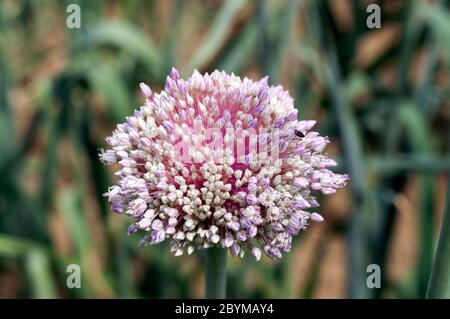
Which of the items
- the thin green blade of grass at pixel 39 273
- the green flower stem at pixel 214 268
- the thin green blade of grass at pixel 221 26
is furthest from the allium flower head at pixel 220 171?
the thin green blade of grass at pixel 39 273

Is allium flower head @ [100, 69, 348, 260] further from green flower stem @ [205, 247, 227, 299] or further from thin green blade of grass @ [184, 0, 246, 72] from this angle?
thin green blade of grass @ [184, 0, 246, 72]

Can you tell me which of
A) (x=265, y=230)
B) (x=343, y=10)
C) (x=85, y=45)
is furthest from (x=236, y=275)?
(x=343, y=10)

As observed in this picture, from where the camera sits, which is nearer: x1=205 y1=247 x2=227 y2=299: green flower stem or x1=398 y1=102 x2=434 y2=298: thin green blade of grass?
x1=205 y1=247 x2=227 y2=299: green flower stem

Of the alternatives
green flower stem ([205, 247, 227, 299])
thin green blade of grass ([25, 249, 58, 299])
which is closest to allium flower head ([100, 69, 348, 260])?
green flower stem ([205, 247, 227, 299])

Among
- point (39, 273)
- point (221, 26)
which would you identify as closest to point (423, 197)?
point (221, 26)

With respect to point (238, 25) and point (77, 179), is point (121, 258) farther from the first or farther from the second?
point (238, 25)
